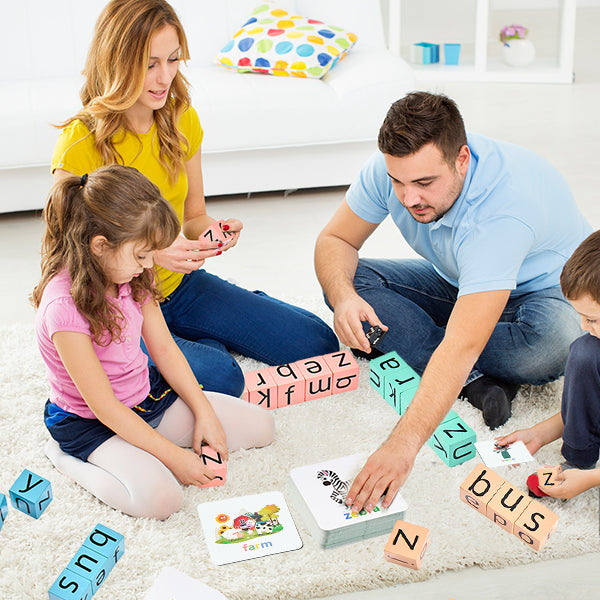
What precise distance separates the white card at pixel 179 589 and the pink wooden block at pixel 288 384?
61 cm

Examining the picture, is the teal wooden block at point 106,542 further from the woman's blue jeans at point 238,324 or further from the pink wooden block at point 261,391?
the woman's blue jeans at point 238,324

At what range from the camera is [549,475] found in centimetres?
156

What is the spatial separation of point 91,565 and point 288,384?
2.27 feet

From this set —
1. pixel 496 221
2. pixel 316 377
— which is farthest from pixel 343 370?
pixel 496 221

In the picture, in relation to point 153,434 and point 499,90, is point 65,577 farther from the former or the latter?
point 499,90

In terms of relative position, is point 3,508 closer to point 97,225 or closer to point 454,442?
point 97,225

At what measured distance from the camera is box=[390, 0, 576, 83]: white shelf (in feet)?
17.1

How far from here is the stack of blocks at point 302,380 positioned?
1.90m

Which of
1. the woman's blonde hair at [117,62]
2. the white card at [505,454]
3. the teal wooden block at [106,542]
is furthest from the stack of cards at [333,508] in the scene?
the woman's blonde hair at [117,62]

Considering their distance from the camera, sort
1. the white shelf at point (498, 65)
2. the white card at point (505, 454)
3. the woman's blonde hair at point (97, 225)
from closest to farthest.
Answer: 1. the woman's blonde hair at point (97, 225)
2. the white card at point (505, 454)
3. the white shelf at point (498, 65)

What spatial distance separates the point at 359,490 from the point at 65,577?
1.84ft

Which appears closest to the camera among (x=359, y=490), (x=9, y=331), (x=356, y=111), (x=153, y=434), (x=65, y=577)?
(x=65, y=577)

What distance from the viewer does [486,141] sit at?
5.81 ft

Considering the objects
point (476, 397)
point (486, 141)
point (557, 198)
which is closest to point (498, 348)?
point (476, 397)
